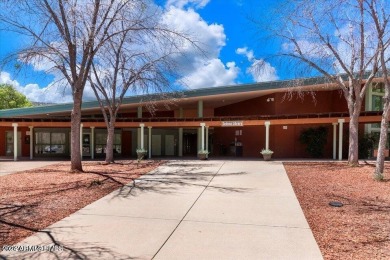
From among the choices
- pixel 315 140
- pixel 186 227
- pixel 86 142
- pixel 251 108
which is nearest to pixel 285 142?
A: pixel 315 140

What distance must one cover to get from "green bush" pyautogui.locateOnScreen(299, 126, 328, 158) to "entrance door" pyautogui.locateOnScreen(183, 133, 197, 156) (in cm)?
965

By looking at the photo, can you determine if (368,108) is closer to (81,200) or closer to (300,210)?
(300,210)

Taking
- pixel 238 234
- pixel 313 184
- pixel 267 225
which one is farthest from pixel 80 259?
pixel 313 184

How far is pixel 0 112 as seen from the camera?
79.7ft

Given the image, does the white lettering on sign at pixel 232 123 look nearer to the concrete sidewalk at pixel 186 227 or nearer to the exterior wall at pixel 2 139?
the concrete sidewalk at pixel 186 227

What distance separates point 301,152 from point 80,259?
64.6 feet

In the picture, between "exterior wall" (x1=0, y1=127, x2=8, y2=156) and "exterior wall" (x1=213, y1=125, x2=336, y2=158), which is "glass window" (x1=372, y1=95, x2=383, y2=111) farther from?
"exterior wall" (x1=0, y1=127, x2=8, y2=156)

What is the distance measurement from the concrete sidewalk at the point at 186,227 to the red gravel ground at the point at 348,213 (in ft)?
0.91

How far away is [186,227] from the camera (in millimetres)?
5434

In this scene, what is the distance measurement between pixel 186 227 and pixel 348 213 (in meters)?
3.44

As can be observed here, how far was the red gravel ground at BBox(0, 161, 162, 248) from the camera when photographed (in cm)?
536

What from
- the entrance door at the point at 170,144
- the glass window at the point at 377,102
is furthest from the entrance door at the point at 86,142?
the glass window at the point at 377,102

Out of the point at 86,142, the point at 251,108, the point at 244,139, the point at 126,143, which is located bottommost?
the point at 126,143

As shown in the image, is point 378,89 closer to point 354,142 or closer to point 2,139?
point 354,142
